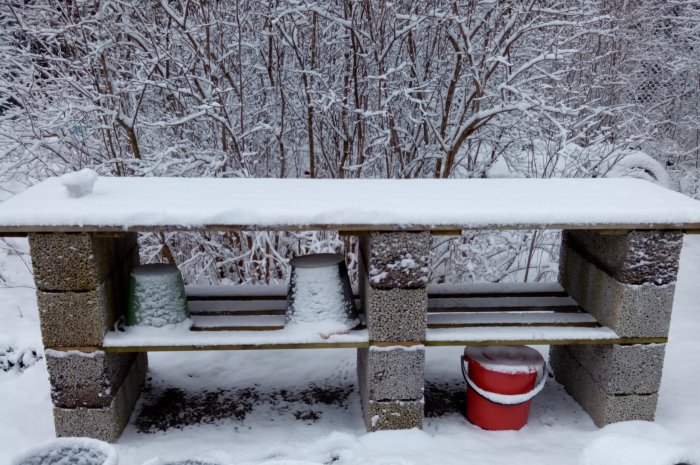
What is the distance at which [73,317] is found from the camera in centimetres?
357

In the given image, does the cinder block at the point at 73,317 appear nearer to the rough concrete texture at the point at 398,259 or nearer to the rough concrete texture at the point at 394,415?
the rough concrete texture at the point at 398,259

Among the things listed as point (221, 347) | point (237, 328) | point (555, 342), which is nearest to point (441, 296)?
point (555, 342)

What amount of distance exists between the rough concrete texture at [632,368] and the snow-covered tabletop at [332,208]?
847 mm

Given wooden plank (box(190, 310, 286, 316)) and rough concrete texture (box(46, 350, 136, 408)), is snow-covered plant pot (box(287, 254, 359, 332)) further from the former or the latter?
rough concrete texture (box(46, 350, 136, 408))

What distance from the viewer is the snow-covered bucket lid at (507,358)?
3.87 m

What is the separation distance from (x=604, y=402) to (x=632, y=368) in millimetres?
298

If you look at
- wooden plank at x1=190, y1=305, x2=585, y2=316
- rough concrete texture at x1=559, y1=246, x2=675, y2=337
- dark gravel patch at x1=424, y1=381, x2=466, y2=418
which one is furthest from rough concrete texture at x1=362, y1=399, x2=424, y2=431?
rough concrete texture at x1=559, y1=246, x2=675, y2=337

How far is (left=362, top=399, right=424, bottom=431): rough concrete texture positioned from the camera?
3.86 meters

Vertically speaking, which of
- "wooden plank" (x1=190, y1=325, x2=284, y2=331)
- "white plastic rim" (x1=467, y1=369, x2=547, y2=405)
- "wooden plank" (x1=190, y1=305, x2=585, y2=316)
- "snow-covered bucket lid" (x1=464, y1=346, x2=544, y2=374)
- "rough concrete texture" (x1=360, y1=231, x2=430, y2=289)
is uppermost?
"rough concrete texture" (x1=360, y1=231, x2=430, y2=289)

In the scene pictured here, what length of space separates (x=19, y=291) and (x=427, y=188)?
16.8 ft

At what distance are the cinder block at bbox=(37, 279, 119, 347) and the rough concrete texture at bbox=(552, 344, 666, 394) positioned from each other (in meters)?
3.24

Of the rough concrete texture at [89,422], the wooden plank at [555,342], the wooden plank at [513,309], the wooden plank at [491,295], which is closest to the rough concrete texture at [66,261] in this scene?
the rough concrete texture at [89,422]

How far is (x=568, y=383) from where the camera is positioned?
4543mm

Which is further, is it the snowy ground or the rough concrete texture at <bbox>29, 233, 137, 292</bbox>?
the snowy ground
